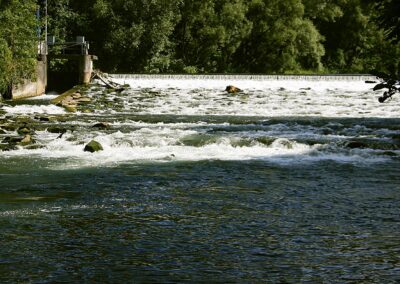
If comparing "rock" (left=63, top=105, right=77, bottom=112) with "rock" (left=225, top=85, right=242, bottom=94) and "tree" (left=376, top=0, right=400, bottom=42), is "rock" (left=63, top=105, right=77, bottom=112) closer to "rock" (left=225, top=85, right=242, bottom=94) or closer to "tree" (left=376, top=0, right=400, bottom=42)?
"rock" (left=225, top=85, right=242, bottom=94)

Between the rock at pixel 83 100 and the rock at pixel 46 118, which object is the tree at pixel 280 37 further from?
the rock at pixel 46 118

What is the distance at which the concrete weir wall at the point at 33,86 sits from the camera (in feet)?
96.6

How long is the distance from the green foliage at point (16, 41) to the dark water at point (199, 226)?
14.4 meters

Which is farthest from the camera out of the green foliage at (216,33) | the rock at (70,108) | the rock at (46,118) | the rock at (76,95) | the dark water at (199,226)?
the green foliage at (216,33)

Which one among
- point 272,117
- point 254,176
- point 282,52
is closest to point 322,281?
point 254,176

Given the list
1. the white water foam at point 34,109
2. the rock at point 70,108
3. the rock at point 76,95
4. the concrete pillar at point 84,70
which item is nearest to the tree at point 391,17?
the white water foam at point 34,109

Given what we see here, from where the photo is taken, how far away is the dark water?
7023 mm

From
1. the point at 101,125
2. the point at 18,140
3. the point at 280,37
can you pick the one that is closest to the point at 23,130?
the point at 18,140

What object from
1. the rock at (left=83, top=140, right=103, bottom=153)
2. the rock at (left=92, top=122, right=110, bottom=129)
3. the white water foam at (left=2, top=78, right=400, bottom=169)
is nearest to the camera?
the white water foam at (left=2, top=78, right=400, bottom=169)

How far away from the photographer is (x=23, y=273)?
6895 millimetres

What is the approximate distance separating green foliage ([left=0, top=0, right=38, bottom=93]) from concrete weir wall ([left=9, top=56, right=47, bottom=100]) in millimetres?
761

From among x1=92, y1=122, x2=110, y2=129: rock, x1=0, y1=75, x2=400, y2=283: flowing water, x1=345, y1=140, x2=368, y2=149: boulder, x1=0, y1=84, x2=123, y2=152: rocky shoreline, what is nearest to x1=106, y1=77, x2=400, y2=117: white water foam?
x1=0, y1=84, x2=123, y2=152: rocky shoreline

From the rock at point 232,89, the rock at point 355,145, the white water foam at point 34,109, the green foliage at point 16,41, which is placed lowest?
the white water foam at point 34,109

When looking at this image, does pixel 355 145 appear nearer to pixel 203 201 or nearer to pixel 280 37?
pixel 203 201
